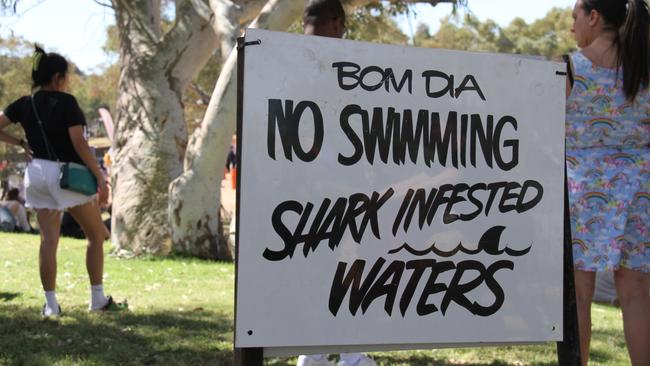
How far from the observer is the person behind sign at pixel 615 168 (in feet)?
11.2

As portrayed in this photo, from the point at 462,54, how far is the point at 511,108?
0.26 meters

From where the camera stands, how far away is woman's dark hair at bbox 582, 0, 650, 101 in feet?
11.2

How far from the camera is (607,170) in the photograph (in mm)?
3451

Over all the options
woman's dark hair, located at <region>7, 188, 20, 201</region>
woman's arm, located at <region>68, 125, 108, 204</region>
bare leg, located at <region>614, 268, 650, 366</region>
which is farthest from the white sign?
woman's dark hair, located at <region>7, 188, 20, 201</region>

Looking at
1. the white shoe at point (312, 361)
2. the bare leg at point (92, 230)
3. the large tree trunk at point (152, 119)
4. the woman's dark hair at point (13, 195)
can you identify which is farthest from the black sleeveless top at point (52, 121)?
the woman's dark hair at point (13, 195)

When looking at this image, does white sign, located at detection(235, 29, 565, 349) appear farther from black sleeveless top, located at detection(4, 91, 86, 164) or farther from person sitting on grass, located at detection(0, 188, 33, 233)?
person sitting on grass, located at detection(0, 188, 33, 233)

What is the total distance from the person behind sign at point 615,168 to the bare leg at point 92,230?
3398 millimetres

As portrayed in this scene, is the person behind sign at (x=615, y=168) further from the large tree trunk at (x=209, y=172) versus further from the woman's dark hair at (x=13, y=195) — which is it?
the woman's dark hair at (x=13, y=195)

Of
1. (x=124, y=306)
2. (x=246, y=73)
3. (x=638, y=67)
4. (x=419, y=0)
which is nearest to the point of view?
(x=246, y=73)

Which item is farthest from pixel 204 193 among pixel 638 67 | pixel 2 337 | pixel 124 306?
pixel 638 67

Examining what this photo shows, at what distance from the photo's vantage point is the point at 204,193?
10.6 meters

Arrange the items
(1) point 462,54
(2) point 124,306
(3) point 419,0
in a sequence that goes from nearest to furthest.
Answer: (1) point 462,54, (2) point 124,306, (3) point 419,0

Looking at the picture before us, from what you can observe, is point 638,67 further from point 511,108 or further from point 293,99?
point 293,99

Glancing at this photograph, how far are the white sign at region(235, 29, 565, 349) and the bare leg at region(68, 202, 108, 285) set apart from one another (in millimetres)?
3314
